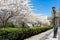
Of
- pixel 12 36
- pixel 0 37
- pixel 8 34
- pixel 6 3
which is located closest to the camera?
pixel 0 37

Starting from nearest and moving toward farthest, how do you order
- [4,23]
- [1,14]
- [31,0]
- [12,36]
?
1. [12,36]
2. [1,14]
3. [4,23]
4. [31,0]

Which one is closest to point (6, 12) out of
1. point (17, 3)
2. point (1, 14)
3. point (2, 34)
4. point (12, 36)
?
point (1, 14)

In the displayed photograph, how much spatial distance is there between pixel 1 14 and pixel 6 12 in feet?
1.89

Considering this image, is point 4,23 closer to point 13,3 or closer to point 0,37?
point 13,3

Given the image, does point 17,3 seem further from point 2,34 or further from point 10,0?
point 2,34

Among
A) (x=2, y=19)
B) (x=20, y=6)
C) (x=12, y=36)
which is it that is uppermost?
(x=20, y=6)

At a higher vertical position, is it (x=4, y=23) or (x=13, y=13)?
(x=13, y=13)

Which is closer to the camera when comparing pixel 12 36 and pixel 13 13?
pixel 12 36

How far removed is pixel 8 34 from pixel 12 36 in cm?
89

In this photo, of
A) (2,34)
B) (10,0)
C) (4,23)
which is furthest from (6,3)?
(2,34)

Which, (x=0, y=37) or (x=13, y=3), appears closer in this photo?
(x=0, y=37)

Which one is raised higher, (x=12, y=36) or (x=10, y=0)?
(x=10, y=0)

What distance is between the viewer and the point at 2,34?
377 inches

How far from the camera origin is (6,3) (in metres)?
13.5
